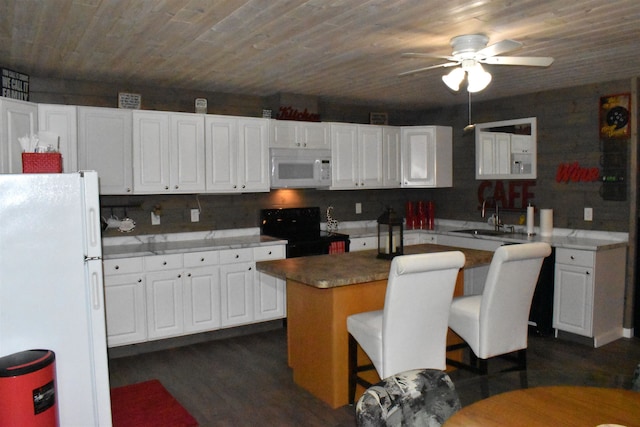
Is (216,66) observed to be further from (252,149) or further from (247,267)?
(247,267)

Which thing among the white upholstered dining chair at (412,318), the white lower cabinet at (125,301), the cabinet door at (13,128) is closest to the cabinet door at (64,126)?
the cabinet door at (13,128)

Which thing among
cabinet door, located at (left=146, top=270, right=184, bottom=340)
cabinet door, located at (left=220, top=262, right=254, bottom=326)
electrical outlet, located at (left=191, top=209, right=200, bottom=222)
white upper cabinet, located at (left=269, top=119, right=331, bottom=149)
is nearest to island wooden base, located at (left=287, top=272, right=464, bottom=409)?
cabinet door, located at (left=220, top=262, right=254, bottom=326)

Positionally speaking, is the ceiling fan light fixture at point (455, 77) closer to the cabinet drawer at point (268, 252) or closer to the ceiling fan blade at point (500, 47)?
the ceiling fan blade at point (500, 47)

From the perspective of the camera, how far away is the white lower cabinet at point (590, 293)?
4.26 meters

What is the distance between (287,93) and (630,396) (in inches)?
161

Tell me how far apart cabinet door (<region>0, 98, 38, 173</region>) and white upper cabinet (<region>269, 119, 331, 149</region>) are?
2.10m

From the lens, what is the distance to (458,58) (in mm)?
3074

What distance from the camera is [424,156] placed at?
5.89 meters

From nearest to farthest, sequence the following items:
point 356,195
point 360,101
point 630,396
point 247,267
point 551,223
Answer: point 630,396
point 247,267
point 551,223
point 360,101
point 356,195

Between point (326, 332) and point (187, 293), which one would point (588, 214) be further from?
point (187, 293)

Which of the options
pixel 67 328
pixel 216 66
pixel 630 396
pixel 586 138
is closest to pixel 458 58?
pixel 216 66

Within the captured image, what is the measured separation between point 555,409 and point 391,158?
4.39 meters

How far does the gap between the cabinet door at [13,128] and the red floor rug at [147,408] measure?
1.67 m

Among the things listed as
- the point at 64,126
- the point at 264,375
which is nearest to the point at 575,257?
the point at 264,375
